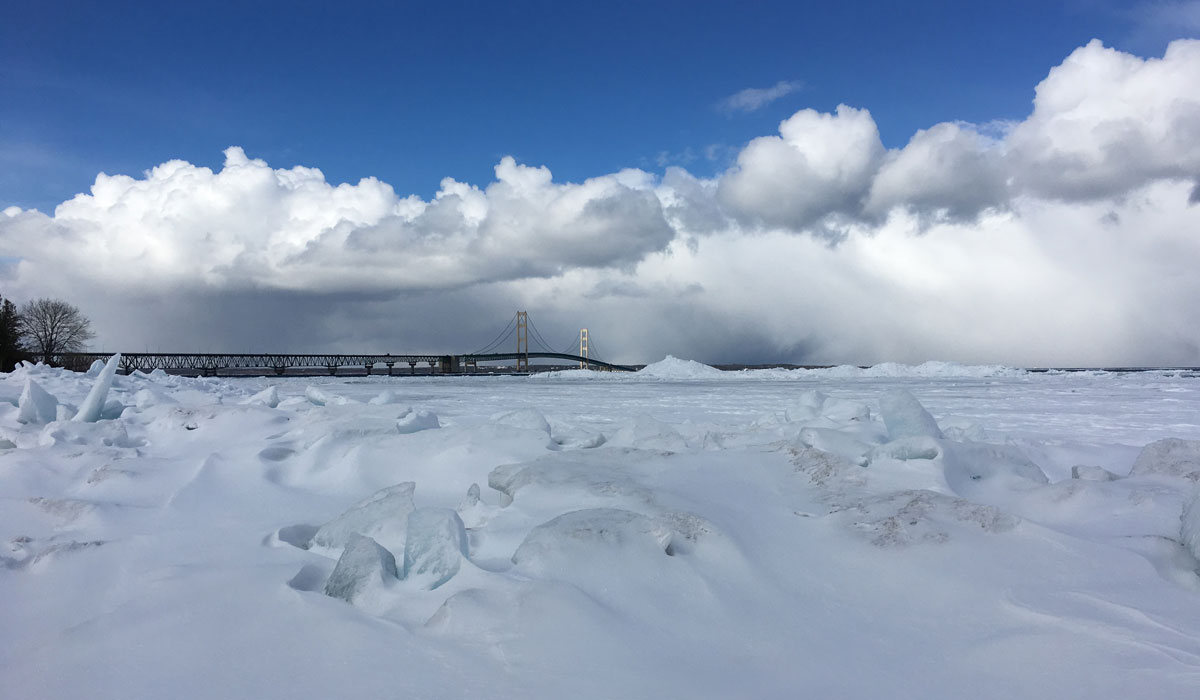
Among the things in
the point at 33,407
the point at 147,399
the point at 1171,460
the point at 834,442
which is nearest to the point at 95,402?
the point at 33,407

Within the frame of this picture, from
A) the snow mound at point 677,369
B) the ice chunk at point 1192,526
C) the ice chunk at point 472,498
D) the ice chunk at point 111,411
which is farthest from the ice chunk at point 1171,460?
the snow mound at point 677,369

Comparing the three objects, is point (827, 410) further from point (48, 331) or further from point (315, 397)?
point (48, 331)

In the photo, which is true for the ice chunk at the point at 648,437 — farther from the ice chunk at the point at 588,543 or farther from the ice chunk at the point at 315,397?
the ice chunk at the point at 315,397

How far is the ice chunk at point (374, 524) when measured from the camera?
3.04 metres

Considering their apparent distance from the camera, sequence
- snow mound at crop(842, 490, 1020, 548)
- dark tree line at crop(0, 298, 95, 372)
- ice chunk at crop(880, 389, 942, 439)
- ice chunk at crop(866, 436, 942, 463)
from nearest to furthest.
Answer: snow mound at crop(842, 490, 1020, 548) < ice chunk at crop(866, 436, 942, 463) < ice chunk at crop(880, 389, 942, 439) < dark tree line at crop(0, 298, 95, 372)

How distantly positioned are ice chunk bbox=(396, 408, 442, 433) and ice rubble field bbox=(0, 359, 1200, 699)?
906 mm

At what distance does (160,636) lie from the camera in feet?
7.01

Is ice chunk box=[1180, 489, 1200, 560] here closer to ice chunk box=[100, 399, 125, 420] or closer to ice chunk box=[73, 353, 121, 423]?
ice chunk box=[73, 353, 121, 423]

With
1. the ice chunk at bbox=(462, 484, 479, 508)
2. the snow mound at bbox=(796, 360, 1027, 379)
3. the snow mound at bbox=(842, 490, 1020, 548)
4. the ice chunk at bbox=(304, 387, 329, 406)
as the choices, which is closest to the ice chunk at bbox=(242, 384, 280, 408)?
the ice chunk at bbox=(304, 387, 329, 406)

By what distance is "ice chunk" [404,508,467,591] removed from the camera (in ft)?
8.18

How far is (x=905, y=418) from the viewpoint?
467 centimetres

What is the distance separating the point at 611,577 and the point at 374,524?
Answer: 1286mm

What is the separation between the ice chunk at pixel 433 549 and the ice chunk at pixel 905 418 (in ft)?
10.9

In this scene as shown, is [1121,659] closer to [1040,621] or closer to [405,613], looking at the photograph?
[1040,621]
